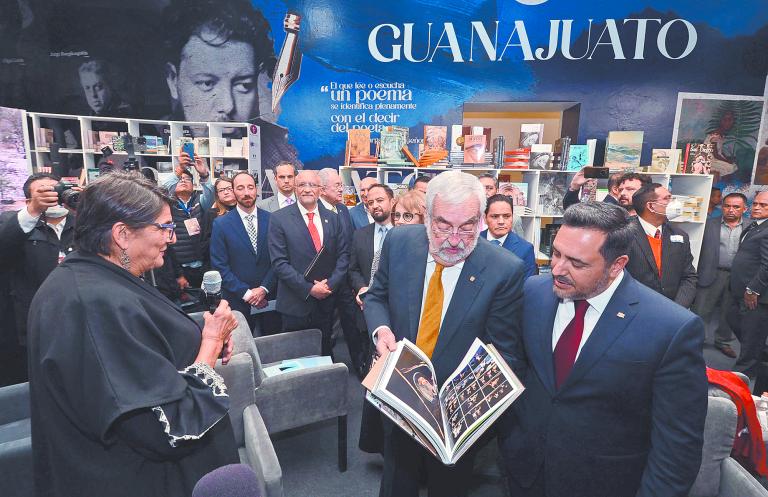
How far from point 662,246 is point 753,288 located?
145 cm

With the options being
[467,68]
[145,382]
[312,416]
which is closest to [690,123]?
[467,68]

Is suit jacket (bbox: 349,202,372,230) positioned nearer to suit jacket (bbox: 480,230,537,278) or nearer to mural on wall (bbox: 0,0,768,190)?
suit jacket (bbox: 480,230,537,278)

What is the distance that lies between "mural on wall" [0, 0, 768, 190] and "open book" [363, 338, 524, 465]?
6.05m

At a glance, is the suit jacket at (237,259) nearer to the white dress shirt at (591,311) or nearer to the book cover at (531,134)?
the white dress shirt at (591,311)

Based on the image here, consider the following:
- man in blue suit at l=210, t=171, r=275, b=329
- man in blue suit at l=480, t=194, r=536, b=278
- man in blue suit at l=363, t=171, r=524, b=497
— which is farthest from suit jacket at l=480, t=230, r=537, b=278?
man in blue suit at l=210, t=171, r=275, b=329

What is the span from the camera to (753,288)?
3.91 metres

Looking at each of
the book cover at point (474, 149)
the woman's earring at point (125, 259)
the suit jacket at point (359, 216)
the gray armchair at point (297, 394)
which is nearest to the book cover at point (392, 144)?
the book cover at point (474, 149)

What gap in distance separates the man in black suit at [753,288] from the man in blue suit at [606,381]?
140 inches

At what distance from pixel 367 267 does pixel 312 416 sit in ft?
4.44

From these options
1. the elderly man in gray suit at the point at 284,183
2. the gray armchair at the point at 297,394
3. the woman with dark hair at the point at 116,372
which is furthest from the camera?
the elderly man in gray suit at the point at 284,183

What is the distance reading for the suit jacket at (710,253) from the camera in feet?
16.6

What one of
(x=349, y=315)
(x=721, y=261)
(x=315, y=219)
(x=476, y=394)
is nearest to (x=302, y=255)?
(x=315, y=219)

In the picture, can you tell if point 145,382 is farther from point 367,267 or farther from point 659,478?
point 367,267

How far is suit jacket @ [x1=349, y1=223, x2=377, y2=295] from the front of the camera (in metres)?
3.59
